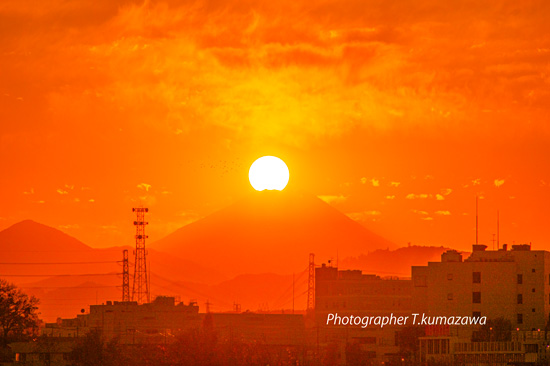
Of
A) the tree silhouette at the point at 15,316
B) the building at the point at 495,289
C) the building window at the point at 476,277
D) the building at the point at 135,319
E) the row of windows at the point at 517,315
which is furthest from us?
the building at the point at 135,319

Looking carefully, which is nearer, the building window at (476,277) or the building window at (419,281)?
the building window at (476,277)

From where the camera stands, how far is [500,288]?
151m

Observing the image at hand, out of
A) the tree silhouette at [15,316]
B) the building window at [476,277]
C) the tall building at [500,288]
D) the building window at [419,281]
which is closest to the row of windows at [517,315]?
the tall building at [500,288]

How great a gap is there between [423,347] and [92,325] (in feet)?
212

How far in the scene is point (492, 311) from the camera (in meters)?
152

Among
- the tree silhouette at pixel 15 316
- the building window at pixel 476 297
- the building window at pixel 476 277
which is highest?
the building window at pixel 476 277

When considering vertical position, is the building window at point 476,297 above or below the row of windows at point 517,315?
above

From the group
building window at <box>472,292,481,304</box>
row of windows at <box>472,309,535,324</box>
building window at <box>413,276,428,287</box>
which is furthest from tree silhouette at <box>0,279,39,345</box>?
building window at <box>472,292,481,304</box>

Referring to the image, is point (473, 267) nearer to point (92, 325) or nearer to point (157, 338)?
point (157, 338)

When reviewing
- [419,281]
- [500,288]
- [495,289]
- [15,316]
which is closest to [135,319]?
[15,316]

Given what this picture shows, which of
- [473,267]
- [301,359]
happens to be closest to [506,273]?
[473,267]

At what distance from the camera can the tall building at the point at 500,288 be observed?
151 m

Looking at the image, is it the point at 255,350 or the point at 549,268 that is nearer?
the point at 255,350

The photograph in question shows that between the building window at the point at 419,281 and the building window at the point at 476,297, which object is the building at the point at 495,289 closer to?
the building window at the point at 476,297
